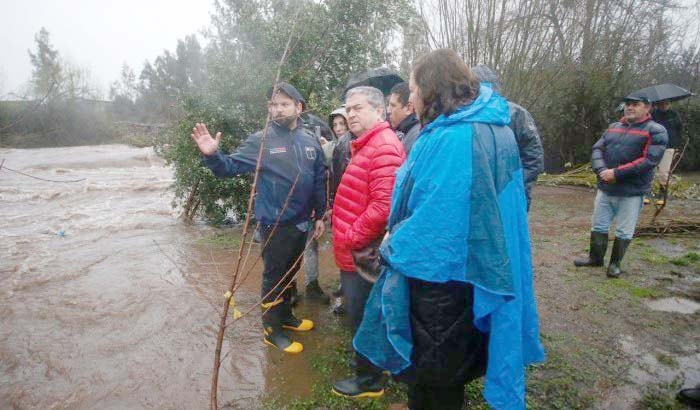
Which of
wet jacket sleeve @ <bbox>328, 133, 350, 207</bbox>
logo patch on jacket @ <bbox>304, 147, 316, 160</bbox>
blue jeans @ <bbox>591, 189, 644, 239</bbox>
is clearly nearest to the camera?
logo patch on jacket @ <bbox>304, 147, 316, 160</bbox>

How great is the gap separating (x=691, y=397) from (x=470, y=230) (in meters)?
2.18

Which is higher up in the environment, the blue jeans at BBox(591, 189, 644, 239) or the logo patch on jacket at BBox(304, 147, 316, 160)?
the logo patch on jacket at BBox(304, 147, 316, 160)

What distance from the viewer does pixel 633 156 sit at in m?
4.15

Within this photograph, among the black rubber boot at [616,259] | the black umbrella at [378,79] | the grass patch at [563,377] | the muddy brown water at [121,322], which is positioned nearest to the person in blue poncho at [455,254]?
the muddy brown water at [121,322]

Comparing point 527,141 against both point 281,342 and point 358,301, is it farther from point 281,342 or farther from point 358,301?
point 281,342

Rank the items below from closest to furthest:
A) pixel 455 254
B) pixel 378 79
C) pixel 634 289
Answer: pixel 455 254 → pixel 634 289 → pixel 378 79

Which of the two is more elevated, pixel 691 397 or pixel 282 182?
pixel 282 182

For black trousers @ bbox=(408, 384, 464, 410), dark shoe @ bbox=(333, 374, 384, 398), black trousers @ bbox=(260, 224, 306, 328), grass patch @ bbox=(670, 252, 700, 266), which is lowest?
grass patch @ bbox=(670, 252, 700, 266)

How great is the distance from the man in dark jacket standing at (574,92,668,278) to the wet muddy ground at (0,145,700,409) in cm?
61

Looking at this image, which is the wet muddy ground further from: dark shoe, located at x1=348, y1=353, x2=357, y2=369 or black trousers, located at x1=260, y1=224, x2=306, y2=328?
black trousers, located at x1=260, y1=224, x2=306, y2=328

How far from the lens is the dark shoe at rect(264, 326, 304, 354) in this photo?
Result: 306cm

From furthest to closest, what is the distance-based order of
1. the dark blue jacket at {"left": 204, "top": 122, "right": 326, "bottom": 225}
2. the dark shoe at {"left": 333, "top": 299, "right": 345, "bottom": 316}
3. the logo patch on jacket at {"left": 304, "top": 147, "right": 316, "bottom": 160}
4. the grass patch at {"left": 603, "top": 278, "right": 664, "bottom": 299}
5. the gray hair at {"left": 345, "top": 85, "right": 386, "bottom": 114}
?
the grass patch at {"left": 603, "top": 278, "right": 664, "bottom": 299}, the dark shoe at {"left": 333, "top": 299, "right": 345, "bottom": 316}, the logo patch on jacket at {"left": 304, "top": 147, "right": 316, "bottom": 160}, the dark blue jacket at {"left": 204, "top": 122, "right": 326, "bottom": 225}, the gray hair at {"left": 345, "top": 85, "right": 386, "bottom": 114}

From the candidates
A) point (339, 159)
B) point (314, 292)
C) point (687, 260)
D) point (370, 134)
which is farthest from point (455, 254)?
point (687, 260)

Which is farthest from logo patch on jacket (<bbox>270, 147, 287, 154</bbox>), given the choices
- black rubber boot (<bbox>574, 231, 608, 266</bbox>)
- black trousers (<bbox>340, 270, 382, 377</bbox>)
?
black rubber boot (<bbox>574, 231, 608, 266</bbox>)
